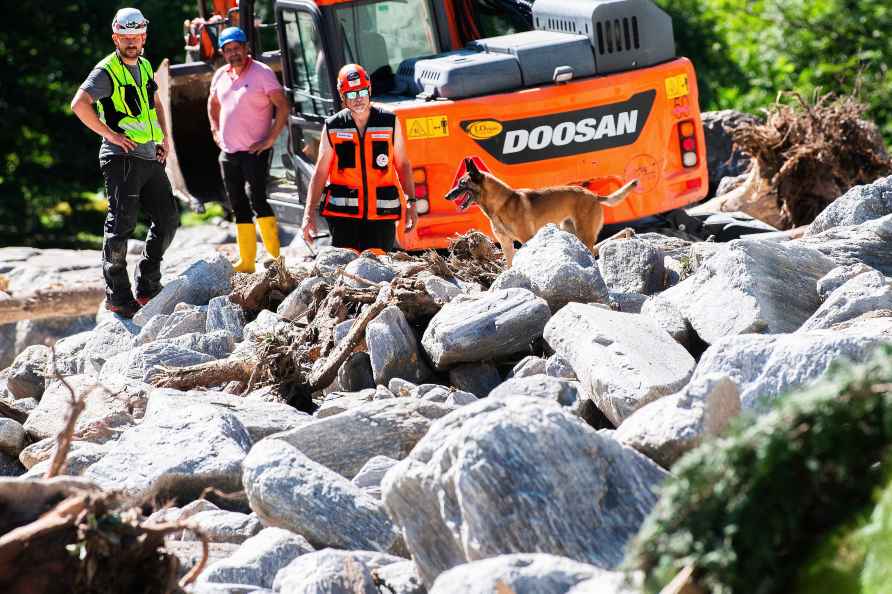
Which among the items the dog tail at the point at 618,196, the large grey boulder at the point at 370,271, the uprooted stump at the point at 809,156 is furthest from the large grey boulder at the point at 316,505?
the uprooted stump at the point at 809,156

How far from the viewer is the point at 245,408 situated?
6141 mm

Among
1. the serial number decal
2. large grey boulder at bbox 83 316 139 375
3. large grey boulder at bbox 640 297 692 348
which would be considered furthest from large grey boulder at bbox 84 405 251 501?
the serial number decal

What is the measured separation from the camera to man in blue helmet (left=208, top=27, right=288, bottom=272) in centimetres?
923

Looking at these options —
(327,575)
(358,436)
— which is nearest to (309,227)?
(358,436)

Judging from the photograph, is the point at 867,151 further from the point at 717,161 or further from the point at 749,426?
the point at 749,426

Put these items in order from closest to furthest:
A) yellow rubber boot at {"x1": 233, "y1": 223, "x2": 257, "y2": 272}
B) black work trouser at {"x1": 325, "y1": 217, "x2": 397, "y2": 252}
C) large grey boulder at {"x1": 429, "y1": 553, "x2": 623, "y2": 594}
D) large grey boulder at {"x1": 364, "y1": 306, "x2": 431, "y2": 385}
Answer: large grey boulder at {"x1": 429, "y1": 553, "x2": 623, "y2": 594}, large grey boulder at {"x1": 364, "y1": 306, "x2": 431, "y2": 385}, black work trouser at {"x1": 325, "y1": 217, "x2": 397, "y2": 252}, yellow rubber boot at {"x1": 233, "y1": 223, "x2": 257, "y2": 272}

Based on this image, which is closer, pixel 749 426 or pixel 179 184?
pixel 749 426

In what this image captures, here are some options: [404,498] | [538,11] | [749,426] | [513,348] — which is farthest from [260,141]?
[749,426]

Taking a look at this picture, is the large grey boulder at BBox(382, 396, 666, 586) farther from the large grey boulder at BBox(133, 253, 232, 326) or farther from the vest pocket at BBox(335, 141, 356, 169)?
the large grey boulder at BBox(133, 253, 232, 326)

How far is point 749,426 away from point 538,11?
7.39 meters

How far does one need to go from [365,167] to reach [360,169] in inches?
1.4

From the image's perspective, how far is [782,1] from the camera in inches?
749

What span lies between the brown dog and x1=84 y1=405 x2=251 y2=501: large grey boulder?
2806 millimetres

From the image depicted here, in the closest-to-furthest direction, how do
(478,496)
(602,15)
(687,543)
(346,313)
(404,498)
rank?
(687,543)
(478,496)
(404,498)
(346,313)
(602,15)
